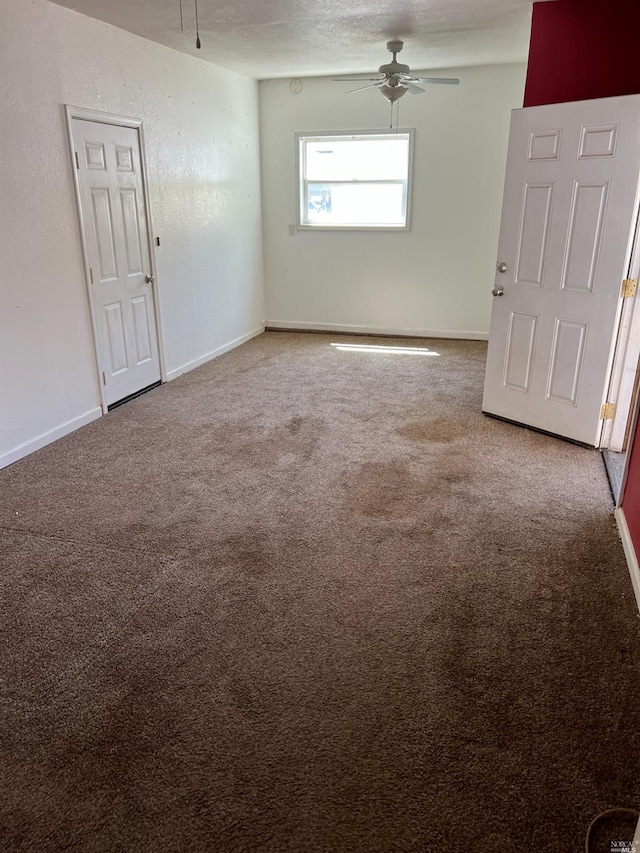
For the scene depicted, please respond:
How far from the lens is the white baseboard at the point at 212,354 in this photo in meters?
5.77

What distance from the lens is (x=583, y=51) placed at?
3754mm

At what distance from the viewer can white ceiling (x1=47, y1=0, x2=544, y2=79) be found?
3.98 metres

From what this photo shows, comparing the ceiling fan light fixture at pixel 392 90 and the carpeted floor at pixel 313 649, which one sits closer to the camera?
the carpeted floor at pixel 313 649

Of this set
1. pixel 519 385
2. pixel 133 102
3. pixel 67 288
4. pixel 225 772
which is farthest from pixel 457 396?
pixel 225 772

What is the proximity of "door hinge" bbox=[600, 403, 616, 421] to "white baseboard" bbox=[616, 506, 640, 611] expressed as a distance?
0.95 metres

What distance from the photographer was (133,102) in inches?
188

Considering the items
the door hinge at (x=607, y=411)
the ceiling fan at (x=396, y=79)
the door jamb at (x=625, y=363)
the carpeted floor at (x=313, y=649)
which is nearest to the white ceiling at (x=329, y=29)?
the ceiling fan at (x=396, y=79)

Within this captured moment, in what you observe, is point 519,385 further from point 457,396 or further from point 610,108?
point 610,108

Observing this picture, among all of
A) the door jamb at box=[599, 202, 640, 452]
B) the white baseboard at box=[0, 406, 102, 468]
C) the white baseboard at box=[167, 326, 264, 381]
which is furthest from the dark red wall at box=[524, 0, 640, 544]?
the white baseboard at box=[0, 406, 102, 468]

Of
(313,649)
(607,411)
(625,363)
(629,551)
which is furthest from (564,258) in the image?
(313,649)

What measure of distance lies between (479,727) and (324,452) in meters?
2.27

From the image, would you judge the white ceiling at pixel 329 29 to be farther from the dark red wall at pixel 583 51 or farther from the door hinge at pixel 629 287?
the door hinge at pixel 629 287

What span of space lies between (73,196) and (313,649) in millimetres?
3519

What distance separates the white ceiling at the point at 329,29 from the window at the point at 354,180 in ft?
2.99
